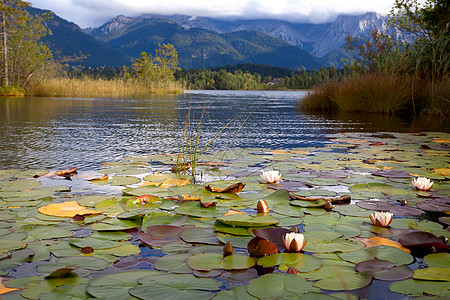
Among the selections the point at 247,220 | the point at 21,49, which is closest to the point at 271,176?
the point at 247,220

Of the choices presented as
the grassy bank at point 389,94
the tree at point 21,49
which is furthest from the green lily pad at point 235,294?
the tree at point 21,49

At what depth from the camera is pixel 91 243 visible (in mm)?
1647

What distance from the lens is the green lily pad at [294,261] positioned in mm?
1438

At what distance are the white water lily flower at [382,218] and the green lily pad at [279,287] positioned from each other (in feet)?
2.52

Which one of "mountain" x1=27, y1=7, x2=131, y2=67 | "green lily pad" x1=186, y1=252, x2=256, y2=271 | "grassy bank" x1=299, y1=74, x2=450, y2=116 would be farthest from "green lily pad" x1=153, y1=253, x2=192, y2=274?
"mountain" x1=27, y1=7, x2=131, y2=67

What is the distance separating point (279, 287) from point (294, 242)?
32 cm

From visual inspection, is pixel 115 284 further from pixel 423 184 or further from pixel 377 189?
pixel 423 184

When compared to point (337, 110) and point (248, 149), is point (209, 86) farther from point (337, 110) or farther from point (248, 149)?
point (248, 149)

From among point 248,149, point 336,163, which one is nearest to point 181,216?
point 336,163

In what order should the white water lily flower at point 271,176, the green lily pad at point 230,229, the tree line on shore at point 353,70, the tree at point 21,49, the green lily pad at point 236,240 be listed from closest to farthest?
the green lily pad at point 236,240, the green lily pad at point 230,229, the white water lily flower at point 271,176, the tree line on shore at point 353,70, the tree at point 21,49

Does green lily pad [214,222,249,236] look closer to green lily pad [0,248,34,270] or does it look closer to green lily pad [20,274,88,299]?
green lily pad [20,274,88,299]

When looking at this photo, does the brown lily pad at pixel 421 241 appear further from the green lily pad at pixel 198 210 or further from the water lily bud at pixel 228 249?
the green lily pad at pixel 198 210

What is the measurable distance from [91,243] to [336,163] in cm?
264

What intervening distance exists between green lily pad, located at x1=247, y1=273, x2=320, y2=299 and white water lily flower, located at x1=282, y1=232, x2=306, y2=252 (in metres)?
0.22
